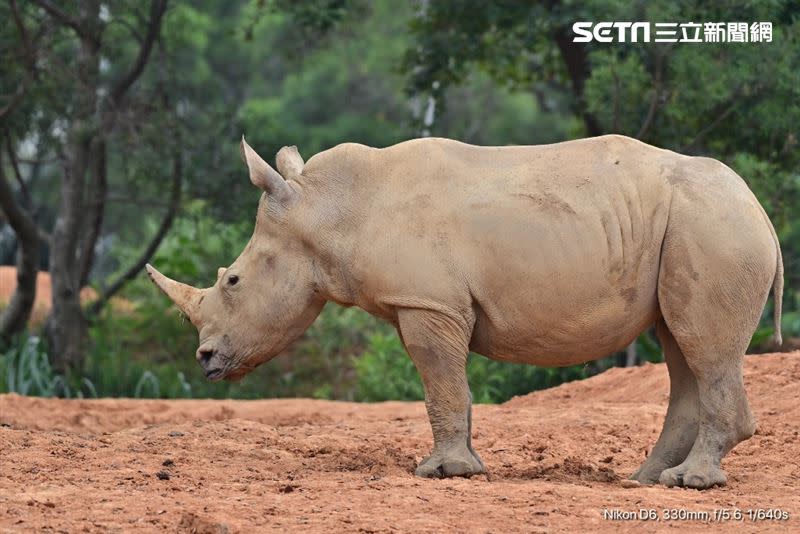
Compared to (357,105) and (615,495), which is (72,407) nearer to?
(615,495)

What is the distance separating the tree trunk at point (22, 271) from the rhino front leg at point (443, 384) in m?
8.55

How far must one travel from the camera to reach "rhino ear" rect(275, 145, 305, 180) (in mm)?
7312

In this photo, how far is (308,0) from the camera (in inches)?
564

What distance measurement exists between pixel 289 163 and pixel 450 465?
1823mm

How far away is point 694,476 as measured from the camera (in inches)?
256

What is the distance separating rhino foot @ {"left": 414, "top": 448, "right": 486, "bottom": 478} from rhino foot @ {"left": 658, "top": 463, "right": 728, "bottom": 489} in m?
0.90

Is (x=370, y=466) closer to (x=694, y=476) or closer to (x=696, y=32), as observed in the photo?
(x=694, y=476)

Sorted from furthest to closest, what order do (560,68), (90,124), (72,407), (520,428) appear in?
1. (560,68)
2. (90,124)
3. (72,407)
4. (520,428)

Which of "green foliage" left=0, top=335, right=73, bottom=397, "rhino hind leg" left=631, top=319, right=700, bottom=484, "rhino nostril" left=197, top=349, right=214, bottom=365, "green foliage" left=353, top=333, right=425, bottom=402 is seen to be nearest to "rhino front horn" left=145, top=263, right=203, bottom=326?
"rhino nostril" left=197, top=349, right=214, bottom=365

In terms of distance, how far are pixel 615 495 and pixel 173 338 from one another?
11132 mm

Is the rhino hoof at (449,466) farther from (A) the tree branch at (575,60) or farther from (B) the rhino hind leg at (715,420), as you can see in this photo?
(A) the tree branch at (575,60)

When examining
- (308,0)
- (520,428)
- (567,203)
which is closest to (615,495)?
(567,203)

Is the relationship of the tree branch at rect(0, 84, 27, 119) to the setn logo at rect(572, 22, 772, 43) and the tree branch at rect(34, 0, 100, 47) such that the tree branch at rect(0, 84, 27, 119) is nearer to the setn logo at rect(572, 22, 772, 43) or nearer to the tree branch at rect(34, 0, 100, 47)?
the tree branch at rect(34, 0, 100, 47)

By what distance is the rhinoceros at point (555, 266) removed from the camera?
6.49 metres
